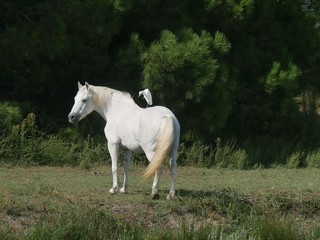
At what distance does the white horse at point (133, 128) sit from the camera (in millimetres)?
11242

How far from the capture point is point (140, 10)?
17844mm

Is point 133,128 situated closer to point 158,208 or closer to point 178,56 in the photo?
point 158,208

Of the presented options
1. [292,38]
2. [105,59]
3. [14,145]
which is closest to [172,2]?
[105,59]

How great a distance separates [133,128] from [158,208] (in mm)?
1338

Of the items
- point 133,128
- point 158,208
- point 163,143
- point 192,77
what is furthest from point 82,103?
point 192,77

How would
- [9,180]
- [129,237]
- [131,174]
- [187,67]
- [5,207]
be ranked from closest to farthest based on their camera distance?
[129,237]
[5,207]
[9,180]
[131,174]
[187,67]

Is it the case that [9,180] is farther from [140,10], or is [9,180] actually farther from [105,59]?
[140,10]

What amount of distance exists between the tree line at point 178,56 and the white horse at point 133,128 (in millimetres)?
3632

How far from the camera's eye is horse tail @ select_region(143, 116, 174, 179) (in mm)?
11062

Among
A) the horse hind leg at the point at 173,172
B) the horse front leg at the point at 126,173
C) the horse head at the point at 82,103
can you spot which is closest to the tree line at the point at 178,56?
the horse head at the point at 82,103

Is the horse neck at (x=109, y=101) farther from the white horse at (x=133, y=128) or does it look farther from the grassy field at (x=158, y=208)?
the grassy field at (x=158, y=208)

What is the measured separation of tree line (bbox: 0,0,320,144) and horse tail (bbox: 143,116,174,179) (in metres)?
5.40

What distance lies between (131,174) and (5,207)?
5507 mm

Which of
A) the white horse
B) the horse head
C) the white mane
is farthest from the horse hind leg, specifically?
the horse head
